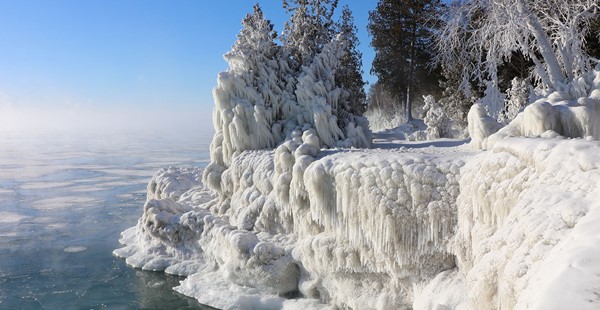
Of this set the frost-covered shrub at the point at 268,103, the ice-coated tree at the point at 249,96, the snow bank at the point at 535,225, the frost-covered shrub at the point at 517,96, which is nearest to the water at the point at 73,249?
the frost-covered shrub at the point at 268,103

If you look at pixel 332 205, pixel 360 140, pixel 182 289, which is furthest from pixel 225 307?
pixel 360 140

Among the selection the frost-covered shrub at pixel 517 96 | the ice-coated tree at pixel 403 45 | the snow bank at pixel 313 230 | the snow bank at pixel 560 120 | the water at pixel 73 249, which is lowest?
the water at pixel 73 249

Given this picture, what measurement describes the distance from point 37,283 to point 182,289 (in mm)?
4714

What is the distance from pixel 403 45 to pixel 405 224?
23.1 m

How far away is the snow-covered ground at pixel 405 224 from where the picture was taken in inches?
179

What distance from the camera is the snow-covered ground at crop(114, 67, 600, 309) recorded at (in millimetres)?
4559

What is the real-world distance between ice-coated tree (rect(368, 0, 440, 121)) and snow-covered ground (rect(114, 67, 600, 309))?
14.3 metres

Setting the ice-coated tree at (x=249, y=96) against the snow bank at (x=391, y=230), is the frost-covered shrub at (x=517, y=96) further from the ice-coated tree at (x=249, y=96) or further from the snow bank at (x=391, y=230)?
the ice-coated tree at (x=249, y=96)

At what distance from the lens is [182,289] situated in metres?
13.1

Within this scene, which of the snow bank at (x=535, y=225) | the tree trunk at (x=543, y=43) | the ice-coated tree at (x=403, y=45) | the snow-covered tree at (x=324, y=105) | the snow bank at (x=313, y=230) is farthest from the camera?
the ice-coated tree at (x=403, y=45)

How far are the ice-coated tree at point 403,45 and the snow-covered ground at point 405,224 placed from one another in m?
14.3

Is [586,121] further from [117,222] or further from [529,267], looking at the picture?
[117,222]

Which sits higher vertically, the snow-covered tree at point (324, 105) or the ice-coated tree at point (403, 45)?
the ice-coated tree at point (403, 45)

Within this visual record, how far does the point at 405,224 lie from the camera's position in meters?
9.42
